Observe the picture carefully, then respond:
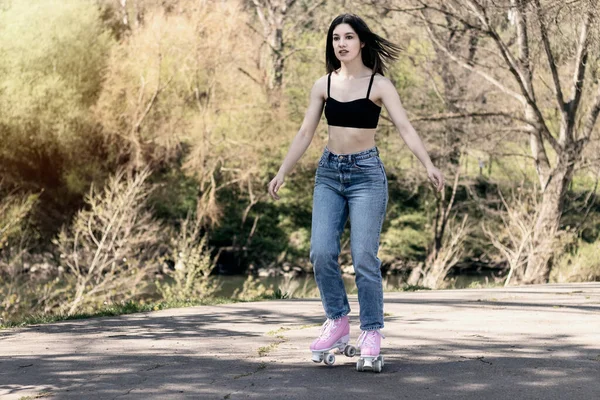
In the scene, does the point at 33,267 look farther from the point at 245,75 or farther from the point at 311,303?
the point at 311,303

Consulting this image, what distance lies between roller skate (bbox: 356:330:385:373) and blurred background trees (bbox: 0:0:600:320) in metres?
12.2

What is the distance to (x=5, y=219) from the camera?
73.7 feet

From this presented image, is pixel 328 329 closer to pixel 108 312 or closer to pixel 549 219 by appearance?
pixel 108 312

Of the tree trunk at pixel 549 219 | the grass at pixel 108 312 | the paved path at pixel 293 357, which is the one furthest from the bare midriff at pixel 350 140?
the tree trunk at pixel 549 219

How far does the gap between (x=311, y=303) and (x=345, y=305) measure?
13.5 feet

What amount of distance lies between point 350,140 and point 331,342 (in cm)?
121

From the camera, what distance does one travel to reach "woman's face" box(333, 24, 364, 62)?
5.30 meters

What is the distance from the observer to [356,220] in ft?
17.1

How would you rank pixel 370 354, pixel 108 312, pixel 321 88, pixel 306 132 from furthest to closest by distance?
1. pixel 108 312
2. pixel 306 132
3. pixel 321 88
4. pixel 370 354

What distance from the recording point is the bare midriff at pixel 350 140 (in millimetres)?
5242

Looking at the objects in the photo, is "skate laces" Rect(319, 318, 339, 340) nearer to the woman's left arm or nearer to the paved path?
the paved path

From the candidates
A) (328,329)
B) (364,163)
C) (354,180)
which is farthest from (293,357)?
(364,163)

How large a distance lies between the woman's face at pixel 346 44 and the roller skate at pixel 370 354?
5.48 feet

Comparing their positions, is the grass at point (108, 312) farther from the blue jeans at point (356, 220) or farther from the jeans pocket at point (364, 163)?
the jeans pocket at point (364, 163)
